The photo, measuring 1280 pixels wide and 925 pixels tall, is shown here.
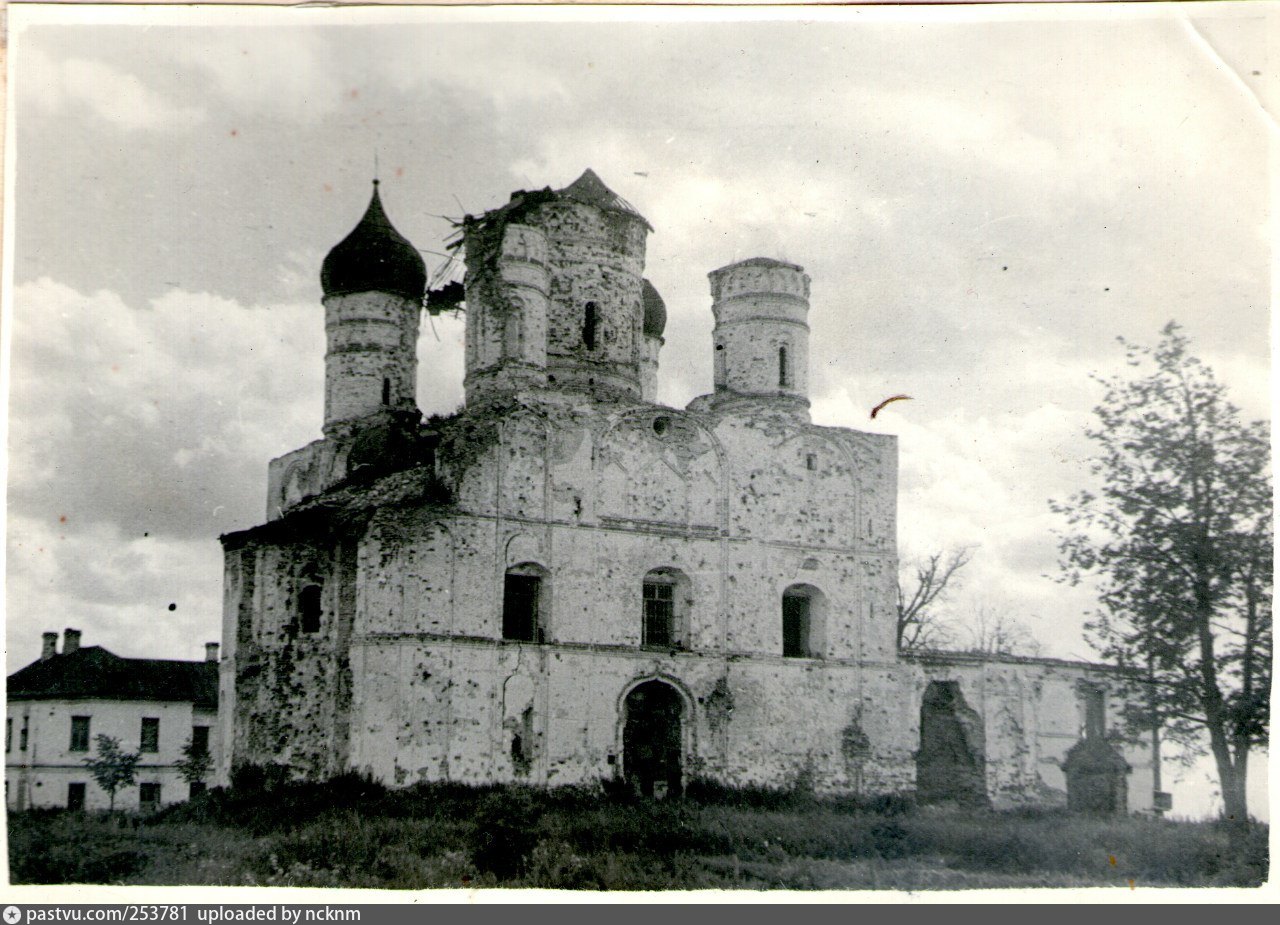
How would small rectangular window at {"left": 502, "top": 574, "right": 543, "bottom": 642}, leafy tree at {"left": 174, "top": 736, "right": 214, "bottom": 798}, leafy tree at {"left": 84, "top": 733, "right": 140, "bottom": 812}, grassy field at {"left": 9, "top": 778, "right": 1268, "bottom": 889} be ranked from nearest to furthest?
grassy field at {"left": 9, "top": 778, "right": 1268, "bottom": 889}
small rectangular window at {"left": 502, "top": 574, "right": 543, "bottom": 642}
leafy tree at {"left": 84, "top": 733, "right": 140, "bottom": 812}
leafy tree at {"left": 174, "top": 736, "right": 214, "bottom": 798}

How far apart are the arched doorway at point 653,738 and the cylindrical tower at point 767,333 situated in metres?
5.22

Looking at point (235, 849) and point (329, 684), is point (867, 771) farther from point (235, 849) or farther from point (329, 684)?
point (235, 849)

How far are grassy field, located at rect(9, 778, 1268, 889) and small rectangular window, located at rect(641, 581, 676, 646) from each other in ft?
9.64

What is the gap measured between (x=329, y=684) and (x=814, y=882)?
880 centimetres

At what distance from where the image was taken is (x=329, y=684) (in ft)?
69.1

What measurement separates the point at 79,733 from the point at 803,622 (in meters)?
13.6

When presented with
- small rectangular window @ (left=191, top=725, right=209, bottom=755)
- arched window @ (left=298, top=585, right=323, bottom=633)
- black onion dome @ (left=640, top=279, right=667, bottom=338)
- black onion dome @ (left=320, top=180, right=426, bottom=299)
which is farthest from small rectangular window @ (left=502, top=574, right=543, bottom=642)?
small rectangular window @ (left=191, top=725, right=209, bottom=755)

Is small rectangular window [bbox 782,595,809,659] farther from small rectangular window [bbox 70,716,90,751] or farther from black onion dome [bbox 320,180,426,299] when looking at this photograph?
small rectangular window [bbox 70,716,90,751]

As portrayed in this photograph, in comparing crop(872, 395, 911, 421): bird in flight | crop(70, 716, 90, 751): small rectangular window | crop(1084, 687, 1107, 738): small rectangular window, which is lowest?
crop(70, 716, 90, 751): small rectangular window

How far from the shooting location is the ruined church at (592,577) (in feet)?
67.0

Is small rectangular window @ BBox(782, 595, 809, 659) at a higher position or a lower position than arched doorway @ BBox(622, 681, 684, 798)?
higher

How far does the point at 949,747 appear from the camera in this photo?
2362 centimetres

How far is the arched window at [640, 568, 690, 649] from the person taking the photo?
72.4 feet

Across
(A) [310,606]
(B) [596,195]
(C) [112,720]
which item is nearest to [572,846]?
(A) [310,606]
